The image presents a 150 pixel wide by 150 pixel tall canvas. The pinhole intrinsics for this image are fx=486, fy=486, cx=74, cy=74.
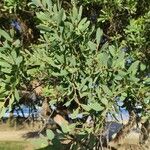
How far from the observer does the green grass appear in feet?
74.5

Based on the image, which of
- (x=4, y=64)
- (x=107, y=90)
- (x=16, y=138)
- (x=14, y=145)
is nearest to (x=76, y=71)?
(x=107, y=90)

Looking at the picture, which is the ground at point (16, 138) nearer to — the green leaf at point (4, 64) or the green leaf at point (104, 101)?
the green leaf at point (4, 64)

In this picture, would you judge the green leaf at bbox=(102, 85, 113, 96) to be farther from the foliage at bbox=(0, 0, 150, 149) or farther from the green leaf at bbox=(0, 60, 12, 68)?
the green leaf at bbox=(0, 60, 12, 68)

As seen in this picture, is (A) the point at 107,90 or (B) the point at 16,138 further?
(B) the point at 16,138

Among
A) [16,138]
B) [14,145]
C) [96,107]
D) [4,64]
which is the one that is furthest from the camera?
[16,138]

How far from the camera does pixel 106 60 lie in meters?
2.74

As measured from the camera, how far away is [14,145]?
23.6 metres

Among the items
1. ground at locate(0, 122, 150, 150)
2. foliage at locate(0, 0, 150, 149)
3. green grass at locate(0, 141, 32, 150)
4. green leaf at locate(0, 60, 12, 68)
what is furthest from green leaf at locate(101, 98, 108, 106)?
green grass at locate(0, 141, 32, 150)

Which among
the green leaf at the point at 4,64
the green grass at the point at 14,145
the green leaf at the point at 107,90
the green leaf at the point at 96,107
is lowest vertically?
Answer: the green leaf at the point at 96,107

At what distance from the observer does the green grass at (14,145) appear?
22695mm

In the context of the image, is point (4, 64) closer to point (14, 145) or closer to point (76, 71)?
point (76, 71)

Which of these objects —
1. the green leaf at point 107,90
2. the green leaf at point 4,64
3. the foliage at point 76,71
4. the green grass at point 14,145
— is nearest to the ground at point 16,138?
the green grass at point 14,145

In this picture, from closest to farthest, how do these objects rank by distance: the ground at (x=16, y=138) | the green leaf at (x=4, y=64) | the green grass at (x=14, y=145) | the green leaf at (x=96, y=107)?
the green leaf at (x=96, y=107), the green leaf at (x=4, y=64), the green grass at (x=14, y=145), the ground at (x=16, y=138)

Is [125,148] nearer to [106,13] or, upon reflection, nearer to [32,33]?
[32,33]
